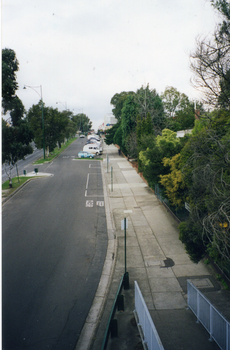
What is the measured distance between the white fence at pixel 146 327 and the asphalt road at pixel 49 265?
1852 millimetres

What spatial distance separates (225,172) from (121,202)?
14.0 meters

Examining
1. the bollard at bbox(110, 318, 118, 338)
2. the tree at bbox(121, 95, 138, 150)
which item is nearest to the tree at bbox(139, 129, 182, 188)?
the bollard at bbox(110, 318, 118, 338)

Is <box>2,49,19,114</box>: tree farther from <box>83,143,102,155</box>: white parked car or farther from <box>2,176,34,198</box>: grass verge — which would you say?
<box>83,143,102,155</box>: white parked car

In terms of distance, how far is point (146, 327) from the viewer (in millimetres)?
6988

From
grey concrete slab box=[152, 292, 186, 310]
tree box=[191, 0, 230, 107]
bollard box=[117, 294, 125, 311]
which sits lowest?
grey concrete slab box=[152, 292, 186, 310]

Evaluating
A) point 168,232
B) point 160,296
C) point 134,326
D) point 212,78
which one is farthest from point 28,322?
point 212,78

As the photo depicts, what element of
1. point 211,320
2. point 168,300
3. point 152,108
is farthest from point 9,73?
point 152,108

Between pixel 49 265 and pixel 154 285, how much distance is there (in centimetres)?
465

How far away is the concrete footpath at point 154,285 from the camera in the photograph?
7617 millimetres

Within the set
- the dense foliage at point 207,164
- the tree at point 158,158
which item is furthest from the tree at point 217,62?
the tree at point 158,158

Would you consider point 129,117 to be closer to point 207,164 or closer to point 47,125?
point 47,125

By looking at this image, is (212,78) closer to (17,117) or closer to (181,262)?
(181,262)

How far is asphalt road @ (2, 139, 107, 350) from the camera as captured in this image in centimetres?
813

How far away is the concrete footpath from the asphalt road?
20.3 inches
